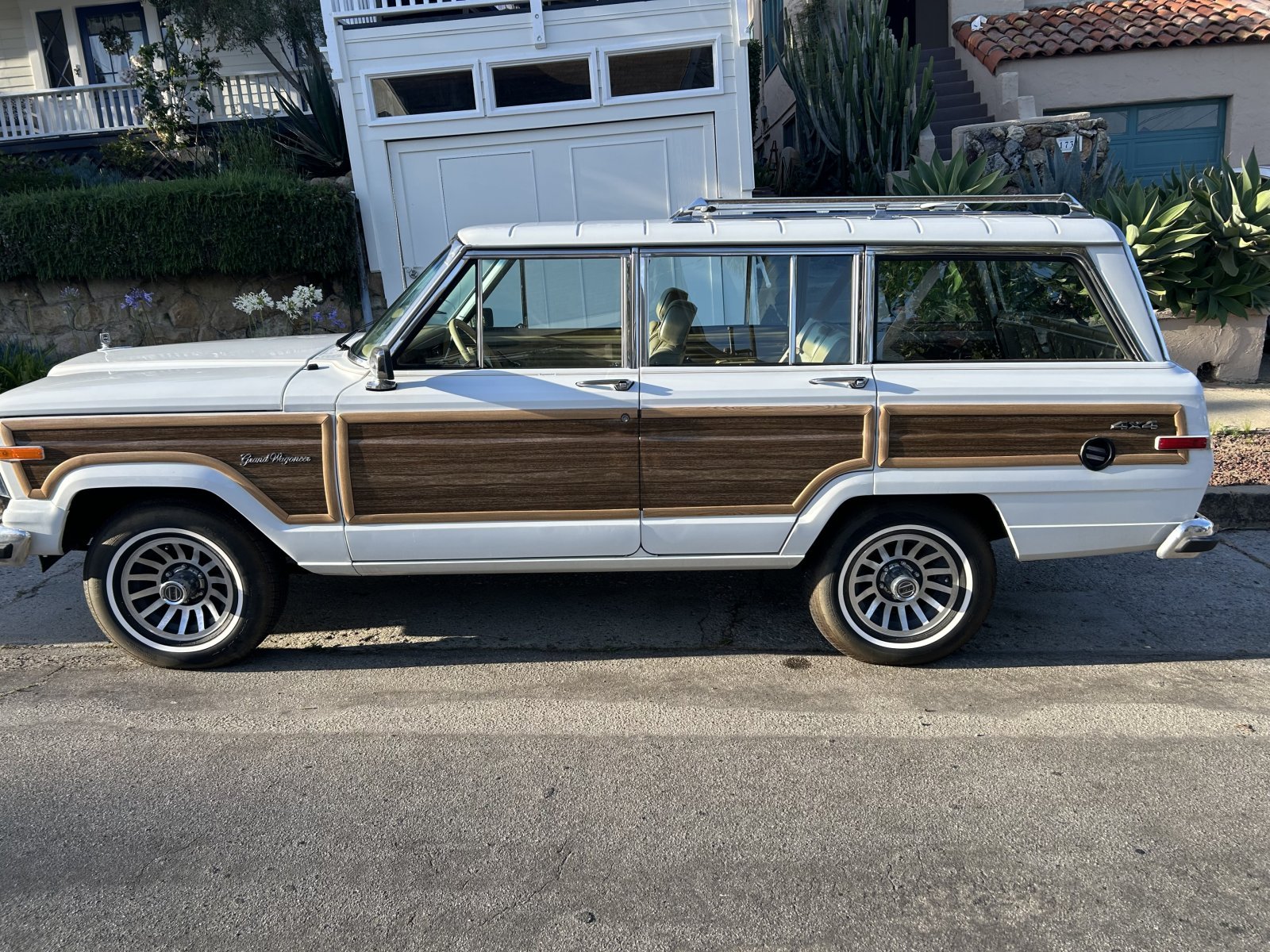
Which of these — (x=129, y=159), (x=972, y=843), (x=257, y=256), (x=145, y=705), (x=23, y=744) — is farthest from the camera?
(x=129, y=159)

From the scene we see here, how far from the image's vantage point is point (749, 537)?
4465 mm

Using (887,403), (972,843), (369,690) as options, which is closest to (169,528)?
(369,690)

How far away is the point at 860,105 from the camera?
39.0 feet

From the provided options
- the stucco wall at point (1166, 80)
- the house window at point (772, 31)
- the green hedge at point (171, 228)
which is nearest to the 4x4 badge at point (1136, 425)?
the green hedge at point (171, 228)

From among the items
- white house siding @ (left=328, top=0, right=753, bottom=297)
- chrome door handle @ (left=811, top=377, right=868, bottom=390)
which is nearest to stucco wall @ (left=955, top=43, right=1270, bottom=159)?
white house siding @ (left=328, top=0, right=753, bottom=297)

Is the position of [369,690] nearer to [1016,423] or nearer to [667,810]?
[667,810]

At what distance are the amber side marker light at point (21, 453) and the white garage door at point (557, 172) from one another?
6.71 metres

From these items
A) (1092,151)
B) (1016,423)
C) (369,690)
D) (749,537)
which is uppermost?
(1092,151)

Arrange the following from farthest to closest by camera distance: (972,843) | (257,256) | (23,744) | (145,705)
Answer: (257,256) → (145,705) → (23,744) → (972,843)

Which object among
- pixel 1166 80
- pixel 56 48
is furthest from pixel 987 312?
pixel 56 48

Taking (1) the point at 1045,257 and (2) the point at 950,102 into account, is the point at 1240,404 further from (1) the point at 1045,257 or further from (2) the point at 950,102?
(2) the point at 950,102

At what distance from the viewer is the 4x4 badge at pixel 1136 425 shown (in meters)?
4.34

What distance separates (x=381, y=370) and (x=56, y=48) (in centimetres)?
1607

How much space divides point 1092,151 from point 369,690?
9263 mm
